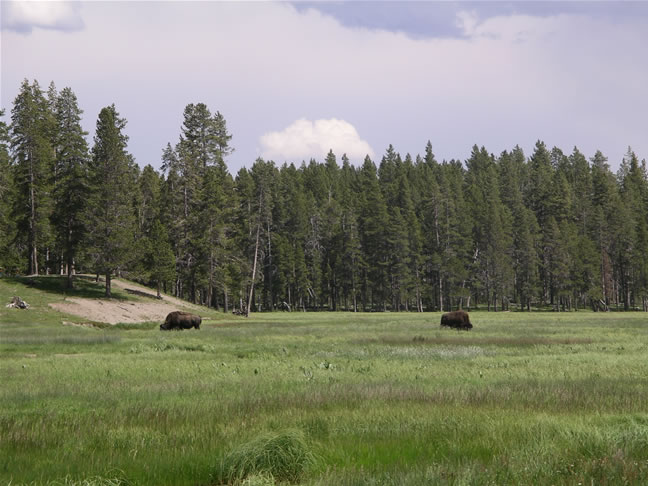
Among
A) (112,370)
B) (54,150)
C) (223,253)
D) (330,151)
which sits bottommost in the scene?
(112,370)

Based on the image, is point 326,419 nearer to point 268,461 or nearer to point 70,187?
point 268,461

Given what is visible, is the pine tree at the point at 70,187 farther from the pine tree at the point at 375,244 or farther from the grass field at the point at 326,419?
the pine tree at the point at 375,244

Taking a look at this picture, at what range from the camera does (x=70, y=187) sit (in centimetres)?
5934

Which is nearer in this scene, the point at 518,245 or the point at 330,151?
the point at 518,245

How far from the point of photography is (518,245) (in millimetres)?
104875

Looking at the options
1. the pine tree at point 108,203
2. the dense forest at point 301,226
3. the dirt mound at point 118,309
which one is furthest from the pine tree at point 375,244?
the pine tree at point 108,203

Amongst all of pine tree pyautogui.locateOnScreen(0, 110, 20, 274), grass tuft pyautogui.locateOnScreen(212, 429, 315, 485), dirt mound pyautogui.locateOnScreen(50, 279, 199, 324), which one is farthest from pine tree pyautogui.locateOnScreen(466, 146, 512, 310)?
grass tuft pyautogui.locateOnScreen(212, 429, 315, 485)

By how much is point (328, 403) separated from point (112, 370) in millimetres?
9225

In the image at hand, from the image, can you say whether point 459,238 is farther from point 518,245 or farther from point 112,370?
point 112,370

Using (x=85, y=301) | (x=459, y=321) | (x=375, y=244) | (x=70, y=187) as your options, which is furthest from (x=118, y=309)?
(x=375, y=244)

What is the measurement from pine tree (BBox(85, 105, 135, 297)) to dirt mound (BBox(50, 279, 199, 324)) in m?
3.49

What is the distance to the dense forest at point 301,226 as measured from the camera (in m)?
59.8

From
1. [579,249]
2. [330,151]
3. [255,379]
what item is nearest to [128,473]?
[255,379]

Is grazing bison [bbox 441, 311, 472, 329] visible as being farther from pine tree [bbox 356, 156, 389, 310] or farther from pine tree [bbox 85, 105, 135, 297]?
pine tree [bbox 356, 156, 389, 310]
